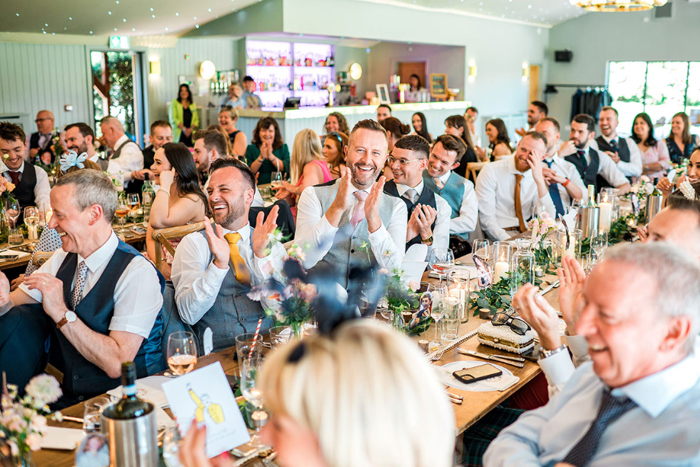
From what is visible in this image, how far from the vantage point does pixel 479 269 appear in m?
2.92

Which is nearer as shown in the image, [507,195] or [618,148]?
[507,195]

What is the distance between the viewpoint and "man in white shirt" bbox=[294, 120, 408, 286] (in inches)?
124

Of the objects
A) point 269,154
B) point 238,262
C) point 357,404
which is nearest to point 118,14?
point 269,154

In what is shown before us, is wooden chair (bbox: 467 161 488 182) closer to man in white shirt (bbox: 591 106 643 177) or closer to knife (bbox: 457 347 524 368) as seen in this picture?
man in white shirt (bbox: 591 106 643 177)

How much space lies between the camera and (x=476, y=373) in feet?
6.94

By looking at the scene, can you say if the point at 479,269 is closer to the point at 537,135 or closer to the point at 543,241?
the point at 543,241

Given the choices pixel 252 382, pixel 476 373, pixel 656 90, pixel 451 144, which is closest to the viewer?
pixel 252 382

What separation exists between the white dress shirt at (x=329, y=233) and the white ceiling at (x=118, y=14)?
20.2 ft

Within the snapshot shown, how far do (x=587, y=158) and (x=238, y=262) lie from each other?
4.76 meters

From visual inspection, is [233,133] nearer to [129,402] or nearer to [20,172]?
[20,172]

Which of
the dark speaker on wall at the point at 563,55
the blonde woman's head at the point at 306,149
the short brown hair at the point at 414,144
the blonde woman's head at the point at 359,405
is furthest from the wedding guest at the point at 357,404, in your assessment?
the dark speaker on wall at the point at 563,55

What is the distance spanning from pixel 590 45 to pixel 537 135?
40.4ft

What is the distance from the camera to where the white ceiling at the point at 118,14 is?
8164 mm

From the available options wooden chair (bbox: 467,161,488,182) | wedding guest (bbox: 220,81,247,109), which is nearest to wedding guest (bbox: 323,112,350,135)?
wooden chair (bbox: 467,161,488,182)
